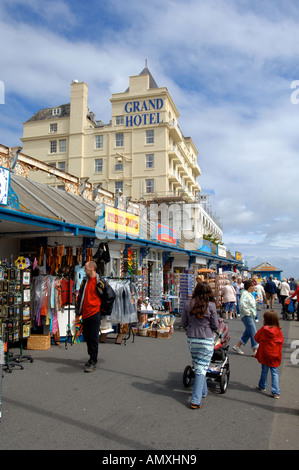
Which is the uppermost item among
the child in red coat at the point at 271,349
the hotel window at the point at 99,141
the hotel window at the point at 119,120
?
the hotel window at the point at 119,120

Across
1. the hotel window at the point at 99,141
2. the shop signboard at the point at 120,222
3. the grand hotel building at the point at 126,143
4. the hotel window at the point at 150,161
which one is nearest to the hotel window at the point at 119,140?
the grand hotel building at the point at 126,143

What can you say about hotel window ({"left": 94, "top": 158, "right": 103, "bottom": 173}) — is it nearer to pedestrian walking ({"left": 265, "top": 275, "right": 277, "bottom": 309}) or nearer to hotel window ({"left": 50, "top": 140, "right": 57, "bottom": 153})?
hotel window ({"left": 50, "top": 140, "right": 57, "bottom": 153})

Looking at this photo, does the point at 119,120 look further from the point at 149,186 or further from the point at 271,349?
the point at 271,349

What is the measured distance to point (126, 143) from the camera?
41.8 metres

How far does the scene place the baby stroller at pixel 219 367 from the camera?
5.34 m

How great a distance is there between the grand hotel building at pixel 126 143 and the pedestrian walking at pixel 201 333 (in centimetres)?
3400

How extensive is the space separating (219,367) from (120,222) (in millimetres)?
6176

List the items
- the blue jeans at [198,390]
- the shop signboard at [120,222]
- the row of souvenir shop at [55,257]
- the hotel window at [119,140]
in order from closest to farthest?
the blue jeans at [198,390] < the row of souvenir shop at [55,257] < the shop signboard at [120,222] < the hotel window at [119,140]

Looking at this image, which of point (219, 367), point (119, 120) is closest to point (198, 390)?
point (219, 367)

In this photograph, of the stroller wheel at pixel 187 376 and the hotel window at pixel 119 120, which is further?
the hotel window at pixel 119 120

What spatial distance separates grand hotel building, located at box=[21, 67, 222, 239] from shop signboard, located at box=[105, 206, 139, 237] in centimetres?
2709

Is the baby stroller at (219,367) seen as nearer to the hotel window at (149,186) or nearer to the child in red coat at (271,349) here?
the child in red coat at (271,349)

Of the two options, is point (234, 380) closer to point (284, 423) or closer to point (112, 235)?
point (284, 423)

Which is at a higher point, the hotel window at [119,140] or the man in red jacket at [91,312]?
the hotel window at [119,140]
